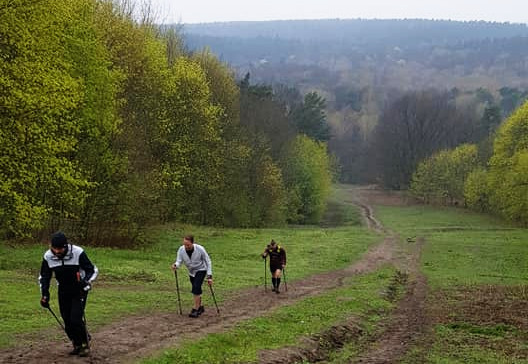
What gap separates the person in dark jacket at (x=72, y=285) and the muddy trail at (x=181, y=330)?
0.46m

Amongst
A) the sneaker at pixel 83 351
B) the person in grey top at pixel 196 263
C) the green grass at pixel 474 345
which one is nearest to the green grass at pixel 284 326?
the sneaker at pixel 83 351

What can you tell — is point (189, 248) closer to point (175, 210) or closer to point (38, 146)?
point (38, 146)

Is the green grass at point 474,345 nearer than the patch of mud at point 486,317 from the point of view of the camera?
Yes

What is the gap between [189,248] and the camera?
18734 millimetres

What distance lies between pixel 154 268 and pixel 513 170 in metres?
47.7

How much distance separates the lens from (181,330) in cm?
1641

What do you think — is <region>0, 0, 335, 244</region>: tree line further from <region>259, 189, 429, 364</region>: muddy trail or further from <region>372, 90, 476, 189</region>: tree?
<region>372, 90, 476, 189</region>: tree

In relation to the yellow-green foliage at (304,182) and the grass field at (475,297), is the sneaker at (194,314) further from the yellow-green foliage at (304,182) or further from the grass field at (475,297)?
the yellow-green foliage at (304,182)

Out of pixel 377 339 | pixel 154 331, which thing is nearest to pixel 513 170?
pixel 377 339

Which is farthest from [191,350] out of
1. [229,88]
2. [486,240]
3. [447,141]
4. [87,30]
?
[447,141]

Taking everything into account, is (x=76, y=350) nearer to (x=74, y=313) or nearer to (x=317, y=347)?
(x=74, y=313)

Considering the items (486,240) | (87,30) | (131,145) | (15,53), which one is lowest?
(486,240)

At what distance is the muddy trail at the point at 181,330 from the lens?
13492 millimetres

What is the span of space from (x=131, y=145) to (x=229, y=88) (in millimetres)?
26559
